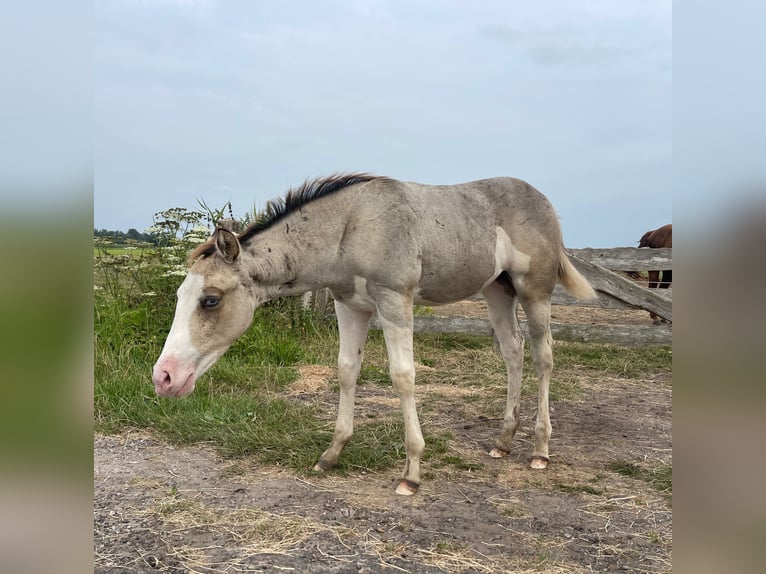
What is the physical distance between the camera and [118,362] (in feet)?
18.3

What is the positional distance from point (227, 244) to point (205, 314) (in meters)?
0.45

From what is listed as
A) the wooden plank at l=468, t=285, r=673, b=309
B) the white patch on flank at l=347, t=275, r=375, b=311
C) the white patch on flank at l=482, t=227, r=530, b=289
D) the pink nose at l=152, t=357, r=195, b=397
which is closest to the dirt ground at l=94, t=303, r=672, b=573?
the pink nose at l=152, t=357, r=195, b=397

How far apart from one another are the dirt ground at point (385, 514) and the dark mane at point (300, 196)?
179 centimetres

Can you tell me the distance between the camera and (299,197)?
11.9 ft

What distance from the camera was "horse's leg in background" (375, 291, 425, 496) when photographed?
343 centimetres

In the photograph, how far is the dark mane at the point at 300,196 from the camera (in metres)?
3.59

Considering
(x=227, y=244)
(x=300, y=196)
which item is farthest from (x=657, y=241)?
(x=227, y=244)

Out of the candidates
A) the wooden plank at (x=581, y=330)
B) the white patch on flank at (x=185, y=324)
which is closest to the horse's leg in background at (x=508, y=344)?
the white patch on flank at (x=185, y=324)

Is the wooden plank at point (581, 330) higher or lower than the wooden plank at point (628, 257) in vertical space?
lower

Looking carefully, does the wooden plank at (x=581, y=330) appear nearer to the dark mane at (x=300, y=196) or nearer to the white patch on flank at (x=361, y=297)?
the white patch on flank at (x=361, y=297)

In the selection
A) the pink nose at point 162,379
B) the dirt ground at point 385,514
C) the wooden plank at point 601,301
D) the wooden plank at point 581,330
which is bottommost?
the dirt ground at point 385,514

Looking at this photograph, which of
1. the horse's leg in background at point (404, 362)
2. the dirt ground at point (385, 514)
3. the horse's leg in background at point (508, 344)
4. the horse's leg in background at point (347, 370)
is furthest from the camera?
the horse's leg in background at point (508, 344)

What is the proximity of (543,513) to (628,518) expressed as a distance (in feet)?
1.64

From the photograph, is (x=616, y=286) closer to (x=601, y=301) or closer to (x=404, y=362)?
(x=601, y=301)
